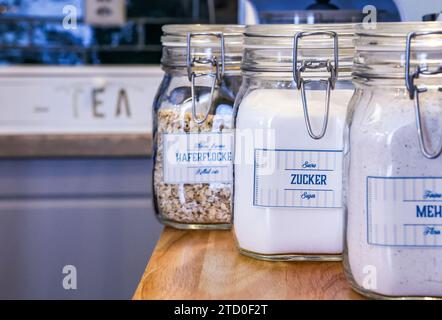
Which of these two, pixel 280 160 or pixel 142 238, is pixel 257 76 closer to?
pixel 280 160

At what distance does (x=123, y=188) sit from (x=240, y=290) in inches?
34.9

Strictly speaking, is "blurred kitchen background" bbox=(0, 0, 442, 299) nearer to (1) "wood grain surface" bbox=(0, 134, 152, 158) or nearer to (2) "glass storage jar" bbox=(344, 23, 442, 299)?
(1) "wood grain surface" bbox=(0, 134, 152, 158)

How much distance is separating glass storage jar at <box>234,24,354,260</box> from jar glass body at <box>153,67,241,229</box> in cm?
8

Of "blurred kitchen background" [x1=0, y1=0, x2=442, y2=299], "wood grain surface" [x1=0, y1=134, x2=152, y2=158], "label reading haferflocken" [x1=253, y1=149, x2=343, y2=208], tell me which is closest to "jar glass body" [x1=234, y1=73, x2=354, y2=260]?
"label reading haferflocken" [x1=253, y1=149, x2=343, y2=208]

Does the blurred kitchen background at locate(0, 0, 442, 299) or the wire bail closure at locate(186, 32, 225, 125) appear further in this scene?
the blurred kitchen background at locate(0, 0, 442, 299)

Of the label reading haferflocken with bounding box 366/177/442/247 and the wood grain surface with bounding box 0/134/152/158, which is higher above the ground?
the label reading haferflocken with bounding box 366/177/442/247

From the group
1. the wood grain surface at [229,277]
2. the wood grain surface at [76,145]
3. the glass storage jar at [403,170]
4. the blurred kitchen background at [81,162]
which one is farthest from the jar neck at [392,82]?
the wood grain surface at [76,145]

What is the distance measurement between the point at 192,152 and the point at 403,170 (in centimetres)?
25

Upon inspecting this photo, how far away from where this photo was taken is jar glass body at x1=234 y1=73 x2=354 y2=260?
1.84 ft

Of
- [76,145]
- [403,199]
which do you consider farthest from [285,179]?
[76,145]

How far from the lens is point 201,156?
683mm

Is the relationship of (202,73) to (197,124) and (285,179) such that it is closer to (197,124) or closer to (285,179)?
(197,124)

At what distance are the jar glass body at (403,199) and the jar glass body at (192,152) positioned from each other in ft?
0.70

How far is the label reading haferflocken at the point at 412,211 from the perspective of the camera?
473 millimetres
